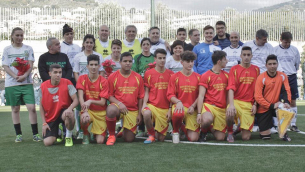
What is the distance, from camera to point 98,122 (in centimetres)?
634

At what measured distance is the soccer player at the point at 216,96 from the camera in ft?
20.6

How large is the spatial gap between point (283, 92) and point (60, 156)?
11.6ft

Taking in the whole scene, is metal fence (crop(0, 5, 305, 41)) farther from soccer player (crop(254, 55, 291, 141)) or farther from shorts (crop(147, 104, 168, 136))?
shorts (crop(147, 104, 168, 136))

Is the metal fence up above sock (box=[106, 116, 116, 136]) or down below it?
above

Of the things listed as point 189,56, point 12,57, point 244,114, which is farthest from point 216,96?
point 12,57

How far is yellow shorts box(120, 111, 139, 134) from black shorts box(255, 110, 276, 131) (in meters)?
1.97

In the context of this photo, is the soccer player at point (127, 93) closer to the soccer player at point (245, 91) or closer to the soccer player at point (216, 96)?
the soccer player at point (216, 96)

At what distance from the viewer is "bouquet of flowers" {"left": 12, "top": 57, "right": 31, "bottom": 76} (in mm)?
6527

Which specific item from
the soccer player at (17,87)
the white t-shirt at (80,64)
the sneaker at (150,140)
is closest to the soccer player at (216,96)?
the sneaker at (150,140)

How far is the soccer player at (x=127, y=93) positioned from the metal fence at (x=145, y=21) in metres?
16.1

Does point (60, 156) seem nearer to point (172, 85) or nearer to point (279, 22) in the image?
point (172, 85)

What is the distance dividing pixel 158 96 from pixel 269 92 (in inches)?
68.8

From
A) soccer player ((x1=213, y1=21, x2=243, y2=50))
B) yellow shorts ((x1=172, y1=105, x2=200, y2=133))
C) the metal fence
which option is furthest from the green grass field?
the metal fence

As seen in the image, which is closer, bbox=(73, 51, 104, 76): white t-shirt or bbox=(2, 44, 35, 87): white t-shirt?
bbox=(2, 44, 35, 87): white t-shirt
